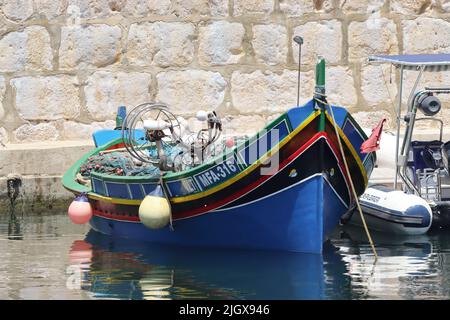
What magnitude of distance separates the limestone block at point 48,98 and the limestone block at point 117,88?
173 mm

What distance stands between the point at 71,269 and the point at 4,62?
417 cm

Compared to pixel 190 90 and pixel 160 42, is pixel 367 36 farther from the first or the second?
pixel 160 42

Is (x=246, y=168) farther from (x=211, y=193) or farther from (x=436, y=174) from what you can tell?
(x=436, y=174)

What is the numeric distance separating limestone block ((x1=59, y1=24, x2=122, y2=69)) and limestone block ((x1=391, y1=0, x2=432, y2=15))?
3048mm

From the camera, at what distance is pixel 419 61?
14727mm

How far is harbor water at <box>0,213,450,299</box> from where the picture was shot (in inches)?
453

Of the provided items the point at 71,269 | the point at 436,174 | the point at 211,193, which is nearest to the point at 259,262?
the point at 211,193

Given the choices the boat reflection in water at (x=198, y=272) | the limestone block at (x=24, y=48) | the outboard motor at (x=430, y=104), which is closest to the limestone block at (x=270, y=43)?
the outboard motor at (x=430, y=104)

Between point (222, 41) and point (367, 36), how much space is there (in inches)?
63.1

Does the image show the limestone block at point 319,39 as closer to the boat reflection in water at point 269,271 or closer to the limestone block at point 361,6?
the limestone block at point 361,6

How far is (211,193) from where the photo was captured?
1303cm

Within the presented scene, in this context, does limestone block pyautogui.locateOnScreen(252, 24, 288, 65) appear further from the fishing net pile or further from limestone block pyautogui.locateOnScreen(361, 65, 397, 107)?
the fishing net pile

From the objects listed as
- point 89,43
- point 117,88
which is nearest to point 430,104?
point 117,88

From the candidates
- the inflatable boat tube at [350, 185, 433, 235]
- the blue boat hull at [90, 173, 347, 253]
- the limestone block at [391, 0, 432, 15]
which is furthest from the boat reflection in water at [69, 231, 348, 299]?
the limestone block at [391, 0, 432, 15]
